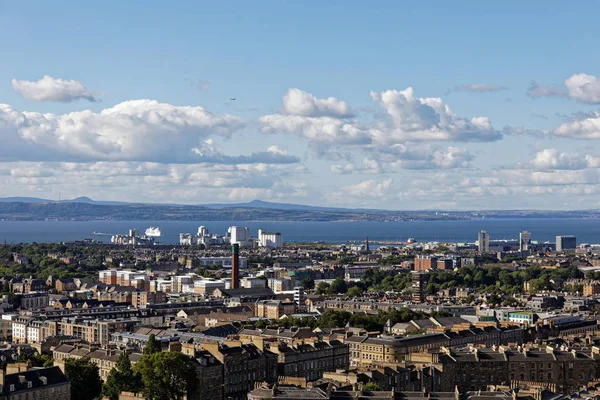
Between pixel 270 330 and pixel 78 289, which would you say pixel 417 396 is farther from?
pixel 78 289

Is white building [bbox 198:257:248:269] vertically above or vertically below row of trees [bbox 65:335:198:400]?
below

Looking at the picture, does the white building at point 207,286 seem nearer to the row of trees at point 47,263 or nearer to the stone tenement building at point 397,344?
the row of trees at point 47,263

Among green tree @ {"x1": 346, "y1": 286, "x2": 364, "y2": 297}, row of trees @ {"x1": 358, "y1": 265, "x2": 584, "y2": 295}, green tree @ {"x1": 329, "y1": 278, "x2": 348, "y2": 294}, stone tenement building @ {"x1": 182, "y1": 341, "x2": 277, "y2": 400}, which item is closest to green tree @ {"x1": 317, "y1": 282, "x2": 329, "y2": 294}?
green tree @ {"x1": 329, "y1": 278, "x2": 348, "y2": 294}

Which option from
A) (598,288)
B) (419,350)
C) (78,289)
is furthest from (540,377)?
(78,289)

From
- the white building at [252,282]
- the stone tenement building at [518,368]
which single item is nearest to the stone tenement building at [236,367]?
the stone tenement building at [518,368]

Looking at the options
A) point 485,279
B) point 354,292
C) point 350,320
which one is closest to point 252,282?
point 354,292

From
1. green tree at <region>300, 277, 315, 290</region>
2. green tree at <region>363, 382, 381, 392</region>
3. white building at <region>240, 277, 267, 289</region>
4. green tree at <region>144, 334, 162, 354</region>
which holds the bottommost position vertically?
green tree at <region>300, 277, 315, 290</region>

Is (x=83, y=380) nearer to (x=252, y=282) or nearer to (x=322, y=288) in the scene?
(x=322, y=288)

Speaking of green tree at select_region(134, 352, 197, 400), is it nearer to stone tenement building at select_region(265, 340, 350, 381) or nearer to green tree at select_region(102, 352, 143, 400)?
green tree at select_region(102, 352, 143, 400)
